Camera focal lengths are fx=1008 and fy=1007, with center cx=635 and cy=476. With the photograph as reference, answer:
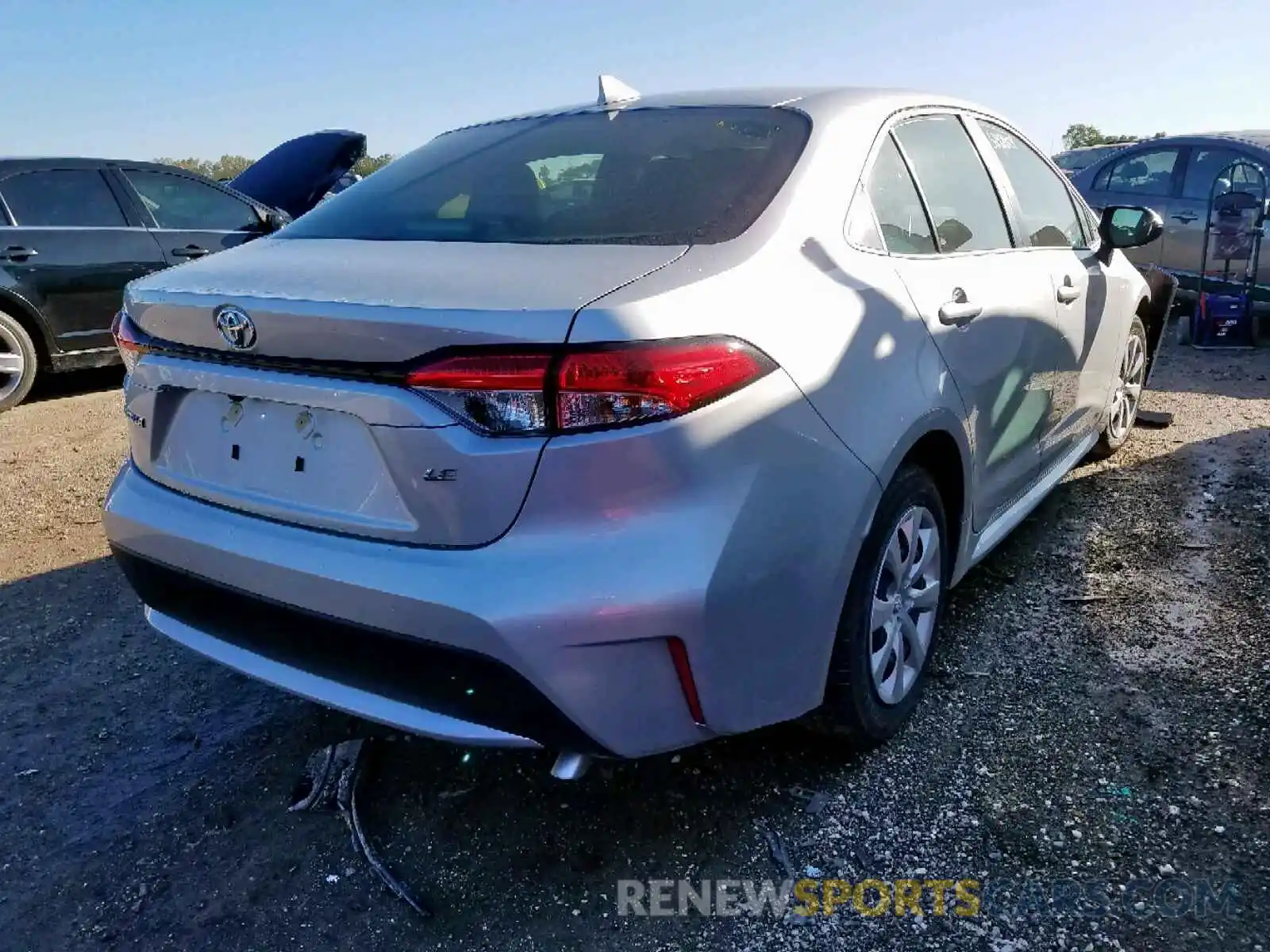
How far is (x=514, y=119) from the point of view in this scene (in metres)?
3.02

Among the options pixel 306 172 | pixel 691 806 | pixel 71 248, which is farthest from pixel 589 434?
pixel 306 172

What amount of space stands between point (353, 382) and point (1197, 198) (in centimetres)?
796

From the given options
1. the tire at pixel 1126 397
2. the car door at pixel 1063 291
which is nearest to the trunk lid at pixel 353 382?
the car door at pixel 1063 291

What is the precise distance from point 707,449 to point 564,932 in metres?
1.00

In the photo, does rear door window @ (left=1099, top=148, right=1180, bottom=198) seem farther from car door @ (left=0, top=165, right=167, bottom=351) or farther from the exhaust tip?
the exhaust tip

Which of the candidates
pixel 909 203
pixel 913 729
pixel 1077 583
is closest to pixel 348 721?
pixel 913 729

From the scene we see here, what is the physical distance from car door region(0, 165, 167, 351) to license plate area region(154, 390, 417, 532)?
502cm

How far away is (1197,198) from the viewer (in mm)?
7812

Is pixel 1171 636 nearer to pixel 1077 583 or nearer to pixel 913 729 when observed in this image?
pixel 1077 583

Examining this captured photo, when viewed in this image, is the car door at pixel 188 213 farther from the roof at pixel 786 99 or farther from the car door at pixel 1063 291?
the car door at pixel 1063 291

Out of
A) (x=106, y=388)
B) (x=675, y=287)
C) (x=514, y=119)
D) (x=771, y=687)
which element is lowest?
(x=106, y=388)

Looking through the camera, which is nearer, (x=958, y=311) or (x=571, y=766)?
(x=571, y=766)

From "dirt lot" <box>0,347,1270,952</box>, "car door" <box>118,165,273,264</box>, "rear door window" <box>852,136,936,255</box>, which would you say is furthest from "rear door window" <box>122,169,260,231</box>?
"rear door window" <box>852,136,936,255</box>

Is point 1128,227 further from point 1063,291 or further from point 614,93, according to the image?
point 614,93
